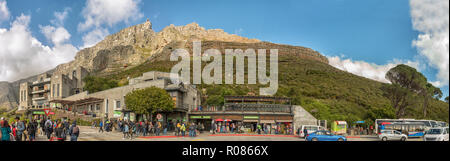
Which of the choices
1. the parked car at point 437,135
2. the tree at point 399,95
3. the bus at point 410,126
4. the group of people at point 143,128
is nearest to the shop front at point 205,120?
the group of people at point 143,128

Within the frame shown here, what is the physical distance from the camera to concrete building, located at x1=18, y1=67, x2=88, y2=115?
265 feet

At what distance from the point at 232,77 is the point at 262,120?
40672 mm

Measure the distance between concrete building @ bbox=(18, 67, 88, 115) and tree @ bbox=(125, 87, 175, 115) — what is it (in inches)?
1979

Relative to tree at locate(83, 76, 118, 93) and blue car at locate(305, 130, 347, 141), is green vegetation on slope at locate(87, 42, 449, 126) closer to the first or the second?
tree at locate(83, 76, 118, 93)

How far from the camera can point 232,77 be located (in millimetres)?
83188

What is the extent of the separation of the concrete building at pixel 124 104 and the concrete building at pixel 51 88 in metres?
23.3

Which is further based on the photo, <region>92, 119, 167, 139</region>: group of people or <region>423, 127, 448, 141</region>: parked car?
<region>92, 119, 167, 139</region>: group of people

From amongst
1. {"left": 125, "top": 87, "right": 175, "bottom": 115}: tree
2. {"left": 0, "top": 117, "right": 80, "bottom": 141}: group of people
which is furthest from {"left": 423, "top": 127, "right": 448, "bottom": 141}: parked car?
{"left": 125, "top": 87, "right": 175, "bottom": 115}: tree

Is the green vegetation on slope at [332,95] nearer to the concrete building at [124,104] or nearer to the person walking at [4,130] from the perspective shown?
the concrete building at [124,104]

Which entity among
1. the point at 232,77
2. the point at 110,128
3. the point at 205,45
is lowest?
the point at 110,128

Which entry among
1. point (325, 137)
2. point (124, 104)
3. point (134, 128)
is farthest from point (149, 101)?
point (325, 137)

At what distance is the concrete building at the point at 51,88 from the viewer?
8081 cm
